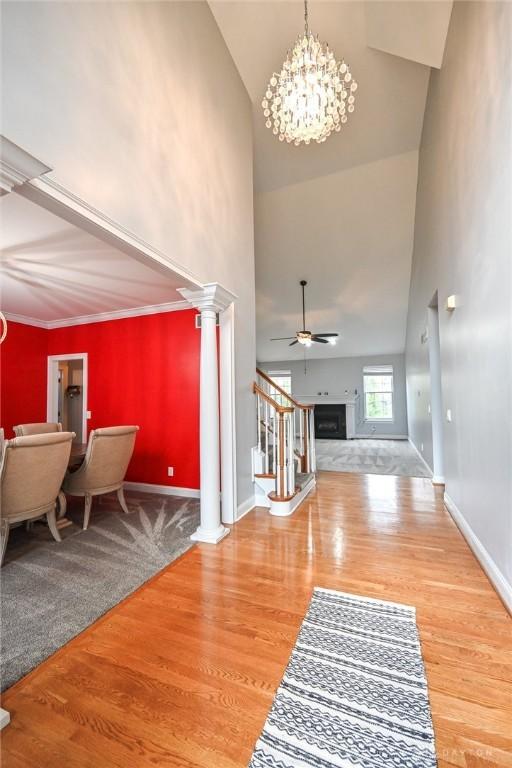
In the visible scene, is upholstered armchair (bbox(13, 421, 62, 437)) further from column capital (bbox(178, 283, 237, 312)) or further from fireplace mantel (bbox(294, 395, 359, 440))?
fireplace mantel (bbox(294, 395, 359, 440))

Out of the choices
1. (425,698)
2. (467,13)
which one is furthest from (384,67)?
(425,698)

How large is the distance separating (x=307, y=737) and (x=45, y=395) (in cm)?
556

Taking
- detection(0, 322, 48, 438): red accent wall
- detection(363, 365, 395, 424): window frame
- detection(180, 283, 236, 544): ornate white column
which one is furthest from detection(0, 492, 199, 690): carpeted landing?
detection(363, 365, 395, 424): window frame

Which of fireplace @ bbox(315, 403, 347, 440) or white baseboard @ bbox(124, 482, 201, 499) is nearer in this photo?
white baseboard @ bbox(124, 482, 201, 499)

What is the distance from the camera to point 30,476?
2.61 meters

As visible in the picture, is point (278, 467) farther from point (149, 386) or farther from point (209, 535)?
point (149, 386)

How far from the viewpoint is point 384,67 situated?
3.87m

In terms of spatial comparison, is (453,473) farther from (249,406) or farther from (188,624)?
(188,624)

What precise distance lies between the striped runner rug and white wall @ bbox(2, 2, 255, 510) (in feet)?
6.21

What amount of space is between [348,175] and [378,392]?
21.7 ft

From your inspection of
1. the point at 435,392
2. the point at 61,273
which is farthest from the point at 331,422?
the point at 61,273

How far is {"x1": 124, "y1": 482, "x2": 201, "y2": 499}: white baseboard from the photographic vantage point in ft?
14.0

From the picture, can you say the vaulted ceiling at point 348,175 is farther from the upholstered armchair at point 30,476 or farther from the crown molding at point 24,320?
the upholstered armchair at point 30,476

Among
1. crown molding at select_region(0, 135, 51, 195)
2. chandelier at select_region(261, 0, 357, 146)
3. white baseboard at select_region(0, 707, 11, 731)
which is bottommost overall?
white baseboard at select_region(0, 707, 11, 731)
